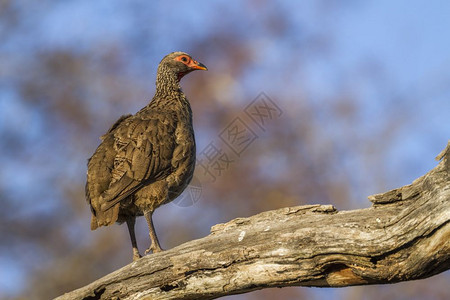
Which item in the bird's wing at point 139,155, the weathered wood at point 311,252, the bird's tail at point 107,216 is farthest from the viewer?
the bird's wing at point 139,155

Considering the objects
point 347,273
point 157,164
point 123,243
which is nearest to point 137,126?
point 157,164

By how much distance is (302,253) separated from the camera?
5.36 meters

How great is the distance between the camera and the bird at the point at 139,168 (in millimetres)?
7285

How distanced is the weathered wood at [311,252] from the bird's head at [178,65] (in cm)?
338

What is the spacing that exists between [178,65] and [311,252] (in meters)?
4.32

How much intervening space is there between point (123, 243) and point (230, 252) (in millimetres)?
7508

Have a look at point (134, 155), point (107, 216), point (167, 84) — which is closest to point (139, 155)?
point (134, 155)

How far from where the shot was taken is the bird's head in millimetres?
9070

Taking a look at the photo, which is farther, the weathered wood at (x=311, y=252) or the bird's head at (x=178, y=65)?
the bird's head at (x=178, y=65)

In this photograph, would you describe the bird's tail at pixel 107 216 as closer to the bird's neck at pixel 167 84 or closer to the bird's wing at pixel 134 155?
the bird's wing at pixel 134 155

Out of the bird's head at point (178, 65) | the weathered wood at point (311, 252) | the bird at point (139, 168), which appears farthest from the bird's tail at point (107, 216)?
the bird's head at point (178, 65)

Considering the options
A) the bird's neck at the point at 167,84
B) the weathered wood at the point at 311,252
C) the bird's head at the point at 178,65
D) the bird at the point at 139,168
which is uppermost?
the bird's head at the point at 178,65

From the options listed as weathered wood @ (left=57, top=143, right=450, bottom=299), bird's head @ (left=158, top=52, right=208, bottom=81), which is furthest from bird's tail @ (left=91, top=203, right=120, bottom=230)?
bird's head @ (left=158, top=52, right=208, bottom=81)

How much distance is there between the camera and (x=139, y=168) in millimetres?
7363
